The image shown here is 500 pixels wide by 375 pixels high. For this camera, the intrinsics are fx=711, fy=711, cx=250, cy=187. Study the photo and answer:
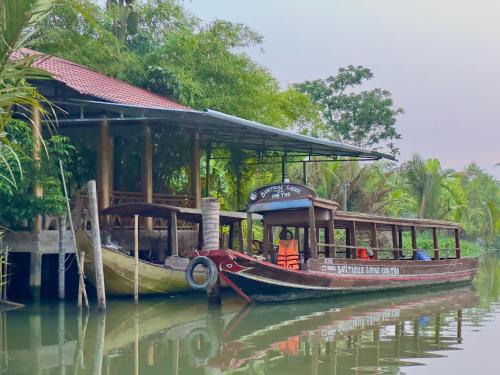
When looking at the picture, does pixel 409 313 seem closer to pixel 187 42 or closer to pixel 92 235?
pixel 92 235

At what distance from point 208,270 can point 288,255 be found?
1879mm

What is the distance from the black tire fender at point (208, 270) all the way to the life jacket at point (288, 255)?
1791mm

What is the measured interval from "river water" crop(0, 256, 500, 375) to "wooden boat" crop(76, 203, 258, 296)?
0.87 ft

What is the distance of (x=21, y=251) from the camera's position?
11562 mm

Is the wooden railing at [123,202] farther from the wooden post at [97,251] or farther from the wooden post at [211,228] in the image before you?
the wooden post at [211,228]

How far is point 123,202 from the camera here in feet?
47.3

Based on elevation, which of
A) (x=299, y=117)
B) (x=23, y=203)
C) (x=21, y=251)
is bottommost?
(x=21, y=251)

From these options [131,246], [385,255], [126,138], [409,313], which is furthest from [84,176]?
[385,255]

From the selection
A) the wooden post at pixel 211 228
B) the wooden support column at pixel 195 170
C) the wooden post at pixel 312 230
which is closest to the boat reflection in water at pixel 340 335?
the wooden post at pixel 211 228

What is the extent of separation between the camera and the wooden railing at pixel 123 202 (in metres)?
12.4

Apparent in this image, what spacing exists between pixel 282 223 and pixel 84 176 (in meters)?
4.98

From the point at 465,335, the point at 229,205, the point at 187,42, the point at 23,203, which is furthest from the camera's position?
the point at 229,205

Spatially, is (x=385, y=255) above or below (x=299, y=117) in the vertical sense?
below

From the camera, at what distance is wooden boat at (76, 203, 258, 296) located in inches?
443
